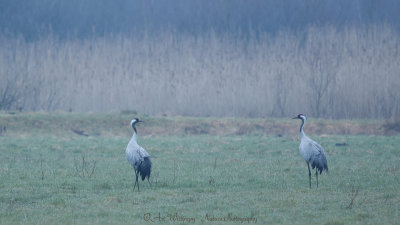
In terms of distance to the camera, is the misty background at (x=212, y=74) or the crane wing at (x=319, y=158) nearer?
the crane wing at (x=319, y=158)

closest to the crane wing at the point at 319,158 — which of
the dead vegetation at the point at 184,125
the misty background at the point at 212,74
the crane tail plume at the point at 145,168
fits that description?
the crane tail plume at the point at 145,168

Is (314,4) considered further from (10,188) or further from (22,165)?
(10,188)

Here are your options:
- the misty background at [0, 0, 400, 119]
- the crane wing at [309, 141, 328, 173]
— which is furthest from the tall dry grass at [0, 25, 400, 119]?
the crane wing at [309, 141, 328, 173]

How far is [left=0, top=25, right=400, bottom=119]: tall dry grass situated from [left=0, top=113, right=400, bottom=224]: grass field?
8.35m

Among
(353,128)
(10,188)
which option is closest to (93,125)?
(353,128)

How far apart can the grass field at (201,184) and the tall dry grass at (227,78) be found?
27.4ft

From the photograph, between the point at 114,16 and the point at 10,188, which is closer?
the point at 10,188

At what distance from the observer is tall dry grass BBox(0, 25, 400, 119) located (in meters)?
33.2

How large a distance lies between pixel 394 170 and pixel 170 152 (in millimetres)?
8360

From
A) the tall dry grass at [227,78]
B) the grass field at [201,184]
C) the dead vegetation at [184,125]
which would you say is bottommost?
the grass field at [201,184]

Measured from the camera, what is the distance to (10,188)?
12.5m

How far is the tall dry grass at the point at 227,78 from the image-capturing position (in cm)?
3319

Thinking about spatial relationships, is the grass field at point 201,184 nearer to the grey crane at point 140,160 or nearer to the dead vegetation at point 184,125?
the grey crane at point 140,160

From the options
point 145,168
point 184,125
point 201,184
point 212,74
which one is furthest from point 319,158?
point 212,74
